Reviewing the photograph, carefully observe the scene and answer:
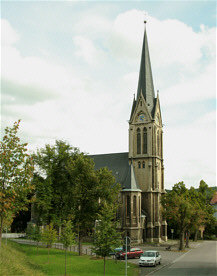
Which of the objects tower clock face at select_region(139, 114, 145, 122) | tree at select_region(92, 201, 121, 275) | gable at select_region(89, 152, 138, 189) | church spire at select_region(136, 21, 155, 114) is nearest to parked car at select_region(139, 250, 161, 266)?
tree at select_region(92, 201, 121, 275)

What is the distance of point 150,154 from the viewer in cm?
6331

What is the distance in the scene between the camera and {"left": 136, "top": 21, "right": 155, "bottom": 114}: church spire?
6688cm

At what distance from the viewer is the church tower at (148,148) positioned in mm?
60969

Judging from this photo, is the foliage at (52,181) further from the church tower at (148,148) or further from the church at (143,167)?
the church tower at (148,148)

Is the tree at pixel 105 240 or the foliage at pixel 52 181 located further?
the foliage at pixel 52 181

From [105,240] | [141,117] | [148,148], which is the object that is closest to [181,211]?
[148,148]

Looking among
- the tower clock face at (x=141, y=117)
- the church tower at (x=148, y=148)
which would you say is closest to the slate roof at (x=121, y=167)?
the church tower at (x=148, y=148)

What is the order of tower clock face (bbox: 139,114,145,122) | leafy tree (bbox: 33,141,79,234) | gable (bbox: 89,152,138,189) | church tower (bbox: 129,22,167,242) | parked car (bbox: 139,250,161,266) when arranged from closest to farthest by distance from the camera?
parked car (bbox: 139,250,161,266)
leafy tree (bbox: 33,141,79,234)
gable (bbox: 89,152,138,189)
church tower (bbox: 129,22,167,242)
tower clock face (bbox: 139,114,145,122)

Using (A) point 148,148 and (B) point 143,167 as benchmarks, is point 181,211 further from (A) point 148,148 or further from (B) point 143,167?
(A) point 148,148

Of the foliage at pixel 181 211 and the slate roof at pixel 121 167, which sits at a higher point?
the slate roof at pixel 121 167

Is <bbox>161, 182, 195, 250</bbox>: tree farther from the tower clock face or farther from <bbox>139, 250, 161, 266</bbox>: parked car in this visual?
the tower clock face

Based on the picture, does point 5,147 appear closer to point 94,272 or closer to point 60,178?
point 94,272

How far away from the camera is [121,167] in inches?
2581

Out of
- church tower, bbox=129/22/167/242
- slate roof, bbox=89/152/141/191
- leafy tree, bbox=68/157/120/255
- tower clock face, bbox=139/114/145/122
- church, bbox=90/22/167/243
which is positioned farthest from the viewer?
tower clock face, bbox=139/114/145/122
